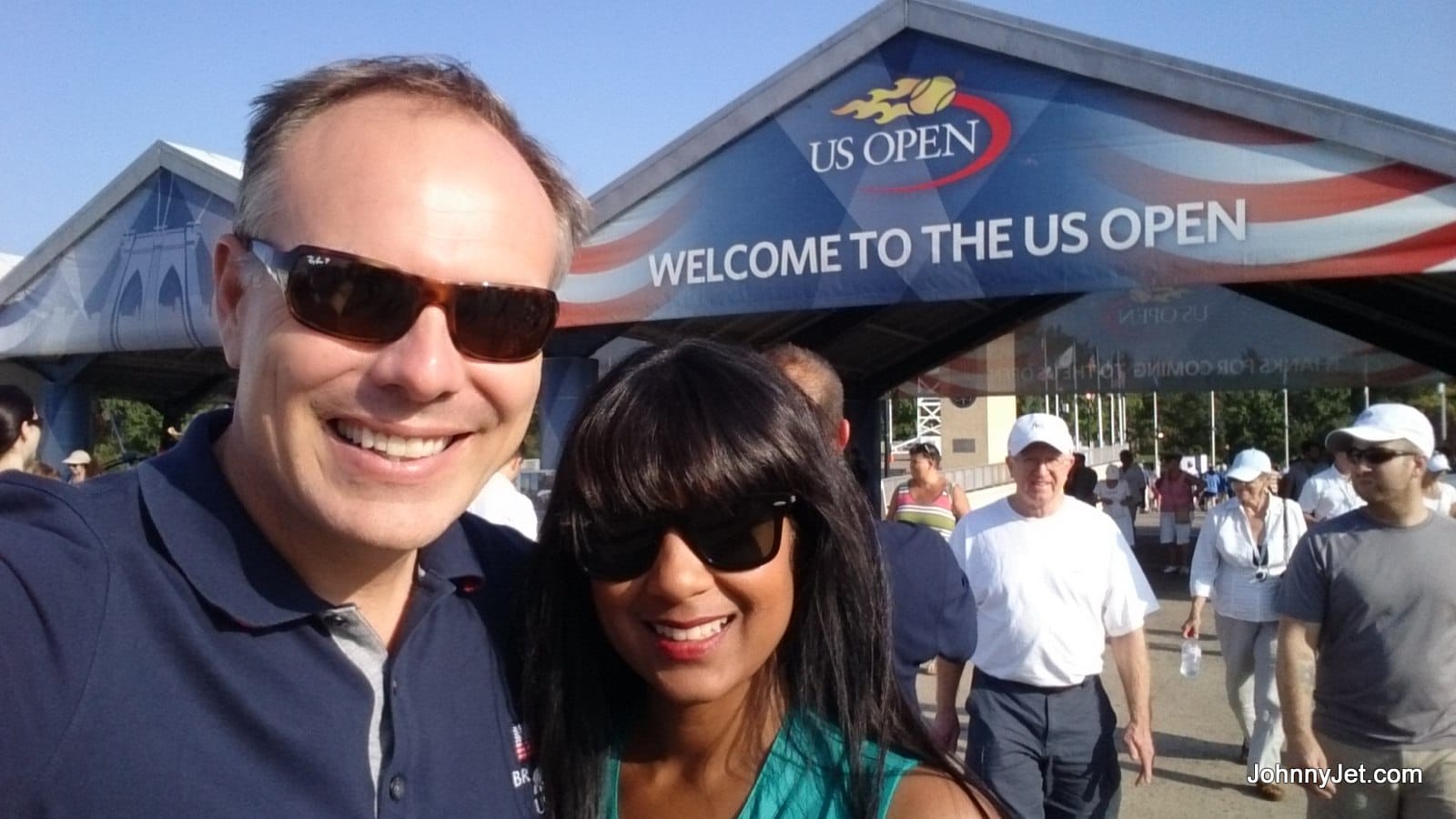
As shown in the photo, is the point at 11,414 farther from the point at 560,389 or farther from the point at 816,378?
the point at 560,389

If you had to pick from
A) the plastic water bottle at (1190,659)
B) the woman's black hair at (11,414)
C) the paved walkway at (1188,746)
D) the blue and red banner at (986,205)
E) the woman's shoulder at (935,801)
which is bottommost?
the paved walkway at (1188,746)

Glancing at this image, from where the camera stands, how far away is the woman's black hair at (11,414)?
467cm

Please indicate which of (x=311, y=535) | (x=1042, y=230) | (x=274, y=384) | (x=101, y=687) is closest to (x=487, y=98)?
(x=274, y=384)

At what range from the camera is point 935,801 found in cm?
146

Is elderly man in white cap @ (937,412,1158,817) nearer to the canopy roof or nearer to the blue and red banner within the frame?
the canopy roof

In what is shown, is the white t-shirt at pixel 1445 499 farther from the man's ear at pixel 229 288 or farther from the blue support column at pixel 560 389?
the man's ear at pixel 229 288

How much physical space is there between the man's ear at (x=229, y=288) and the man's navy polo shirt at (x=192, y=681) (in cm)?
16

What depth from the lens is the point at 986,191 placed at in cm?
829

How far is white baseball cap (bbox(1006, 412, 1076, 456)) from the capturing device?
4656 mm

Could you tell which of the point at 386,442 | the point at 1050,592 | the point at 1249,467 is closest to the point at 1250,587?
the point at 1249,467

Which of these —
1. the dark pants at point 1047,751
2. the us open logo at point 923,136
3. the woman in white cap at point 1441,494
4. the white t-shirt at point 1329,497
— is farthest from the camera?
the us open logo at point 923,136

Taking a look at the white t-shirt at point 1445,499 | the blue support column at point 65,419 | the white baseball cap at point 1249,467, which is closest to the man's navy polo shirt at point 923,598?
the white baseball cap at point 1249,467

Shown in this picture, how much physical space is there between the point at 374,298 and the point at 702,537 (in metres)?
0.60

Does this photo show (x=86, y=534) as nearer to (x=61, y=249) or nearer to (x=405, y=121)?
(x=405, y=121)
